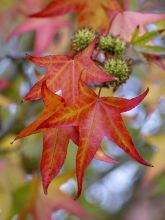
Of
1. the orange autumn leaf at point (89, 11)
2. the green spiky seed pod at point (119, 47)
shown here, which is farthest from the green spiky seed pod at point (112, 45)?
the orange autumn leaf at point (89, 11)

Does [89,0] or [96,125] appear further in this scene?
[89,0]

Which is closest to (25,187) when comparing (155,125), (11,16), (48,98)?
(48,98)

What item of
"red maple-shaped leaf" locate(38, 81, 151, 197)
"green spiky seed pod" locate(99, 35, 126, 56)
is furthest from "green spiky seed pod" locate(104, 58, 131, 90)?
"red maple-shaped leaf" locate(38, 81, 151, 197)

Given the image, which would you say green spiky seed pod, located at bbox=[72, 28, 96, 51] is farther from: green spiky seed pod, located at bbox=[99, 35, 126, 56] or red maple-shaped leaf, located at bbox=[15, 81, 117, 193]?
red maple-shaped leaf, located at bbox=[15, 81, 117, 193]

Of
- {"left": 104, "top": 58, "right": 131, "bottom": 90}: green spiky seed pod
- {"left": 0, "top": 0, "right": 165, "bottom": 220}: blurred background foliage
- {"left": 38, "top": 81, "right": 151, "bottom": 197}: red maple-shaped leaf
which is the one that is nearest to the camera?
{"left": 38, "top": 81, "right": 151, "bottom": 197}: red maple-shaped leaf

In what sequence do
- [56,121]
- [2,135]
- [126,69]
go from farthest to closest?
[2,135], [126,69], [56,121]

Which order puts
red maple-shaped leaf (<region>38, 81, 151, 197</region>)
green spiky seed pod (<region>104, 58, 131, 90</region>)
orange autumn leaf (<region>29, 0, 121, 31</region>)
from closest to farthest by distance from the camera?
red maple-shaped leaf (<region>38, 81, 151, 197</region>)
green spiky seed pod (<region>104, 58, 131, 90</region>)
orange autumn leaf (<region>29, 0, 121, 31</region>)

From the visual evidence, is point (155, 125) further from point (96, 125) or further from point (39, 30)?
point (96, 125)
